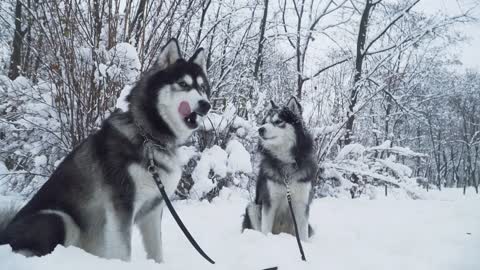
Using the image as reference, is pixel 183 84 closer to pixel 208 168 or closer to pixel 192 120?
pixel 192 120

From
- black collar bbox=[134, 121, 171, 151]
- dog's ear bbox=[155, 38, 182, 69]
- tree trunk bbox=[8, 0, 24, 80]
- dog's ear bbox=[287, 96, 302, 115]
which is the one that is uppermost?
tree trunk bbox=[8, 0, 24, 80]

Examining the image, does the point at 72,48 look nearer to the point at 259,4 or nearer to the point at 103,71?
the point at 103,71

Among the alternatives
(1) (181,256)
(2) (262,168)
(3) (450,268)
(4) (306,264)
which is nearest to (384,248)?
(3) (450,268)

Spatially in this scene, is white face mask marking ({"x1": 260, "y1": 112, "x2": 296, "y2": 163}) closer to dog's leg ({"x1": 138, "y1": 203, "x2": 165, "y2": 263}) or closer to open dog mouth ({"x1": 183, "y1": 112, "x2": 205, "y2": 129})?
open dog mouth ({"x1": 183, "y1": 112, "x2": 205, "y2": 129})

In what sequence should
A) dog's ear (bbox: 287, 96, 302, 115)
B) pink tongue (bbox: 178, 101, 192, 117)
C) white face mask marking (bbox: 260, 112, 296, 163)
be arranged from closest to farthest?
pink tongue (bbox: 178, 101, 192, 117), white face mask marking (bbox: 260, 112, 296, 163), dog's ear (bbox: 287, 96, 302, 115)

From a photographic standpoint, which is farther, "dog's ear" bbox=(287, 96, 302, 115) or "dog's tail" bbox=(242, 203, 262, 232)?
"dog's ear" bbox=(287, 96, 302, 115)

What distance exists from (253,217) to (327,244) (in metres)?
0.99

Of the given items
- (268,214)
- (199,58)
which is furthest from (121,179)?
(268,214)

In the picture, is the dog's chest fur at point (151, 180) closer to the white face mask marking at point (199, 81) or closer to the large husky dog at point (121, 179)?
the large husky dog at point (121, 179)

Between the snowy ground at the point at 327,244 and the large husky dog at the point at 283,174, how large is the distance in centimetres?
36

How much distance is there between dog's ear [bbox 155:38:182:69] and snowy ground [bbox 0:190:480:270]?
1552mm

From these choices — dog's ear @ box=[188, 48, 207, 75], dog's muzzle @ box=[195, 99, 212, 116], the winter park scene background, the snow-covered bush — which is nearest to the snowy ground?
the winter park scene background

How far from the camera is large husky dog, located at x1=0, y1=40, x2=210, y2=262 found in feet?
Result: 6.95

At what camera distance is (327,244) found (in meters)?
3.90
